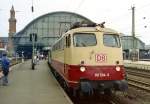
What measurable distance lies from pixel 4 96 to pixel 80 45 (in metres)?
3.71

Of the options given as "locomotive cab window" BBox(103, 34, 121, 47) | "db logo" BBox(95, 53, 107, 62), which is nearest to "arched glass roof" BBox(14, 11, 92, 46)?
"locomotive cab window" BBox(103, 34, 121, 47)

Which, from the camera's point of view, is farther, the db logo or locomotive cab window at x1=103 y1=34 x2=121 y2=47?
locomotive cab window at x1=103 y1=34 x2=121 y2=47

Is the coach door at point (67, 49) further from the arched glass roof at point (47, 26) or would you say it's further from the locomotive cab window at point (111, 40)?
the arched glass roof at point (47, 26)

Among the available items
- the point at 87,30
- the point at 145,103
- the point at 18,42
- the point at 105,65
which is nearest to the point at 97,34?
the point at 87,30

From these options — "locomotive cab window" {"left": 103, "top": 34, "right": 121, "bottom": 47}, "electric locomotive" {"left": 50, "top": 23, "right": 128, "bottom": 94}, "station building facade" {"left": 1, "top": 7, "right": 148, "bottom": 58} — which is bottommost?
"electric locomotive" {"left": 50, "top": 23, "right": 128, "bottom": 94}

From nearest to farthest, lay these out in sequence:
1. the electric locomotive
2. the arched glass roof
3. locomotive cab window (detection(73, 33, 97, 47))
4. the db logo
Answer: the electric locomotive < the db logo < locomotive cab window (detection(73, 33, 97, 47)) < the arched glass roof

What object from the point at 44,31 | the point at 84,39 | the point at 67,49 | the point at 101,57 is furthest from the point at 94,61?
the point at 44,31

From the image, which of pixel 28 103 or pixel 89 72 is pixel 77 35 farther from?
pixel 28 103

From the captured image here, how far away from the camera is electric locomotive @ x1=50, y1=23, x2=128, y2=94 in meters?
16.0

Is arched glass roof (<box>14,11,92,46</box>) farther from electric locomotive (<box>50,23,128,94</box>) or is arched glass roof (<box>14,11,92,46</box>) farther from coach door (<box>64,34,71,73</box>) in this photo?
electric locomotive (<box>50,23,128,94</box>)

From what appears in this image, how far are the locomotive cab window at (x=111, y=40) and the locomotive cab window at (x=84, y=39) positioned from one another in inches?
18.0

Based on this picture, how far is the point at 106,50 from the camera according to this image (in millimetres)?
16562

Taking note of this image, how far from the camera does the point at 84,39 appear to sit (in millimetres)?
16922

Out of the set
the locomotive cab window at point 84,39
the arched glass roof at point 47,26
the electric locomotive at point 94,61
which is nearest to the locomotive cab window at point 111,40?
the electric locomotive at point 94,61
